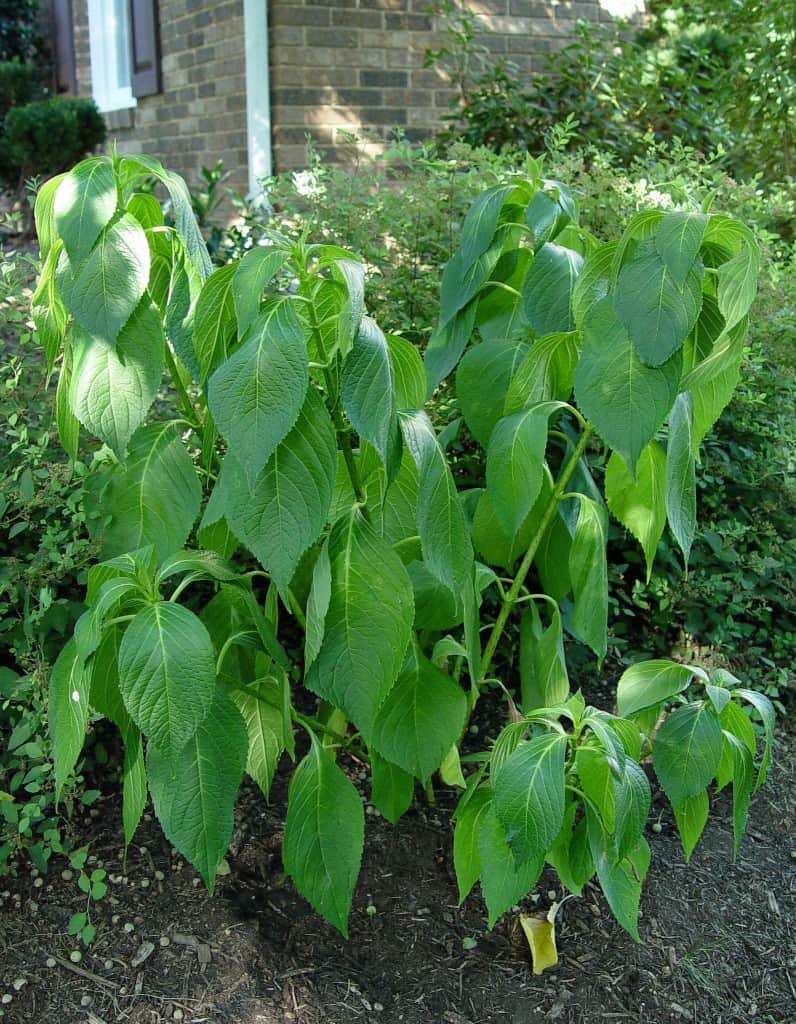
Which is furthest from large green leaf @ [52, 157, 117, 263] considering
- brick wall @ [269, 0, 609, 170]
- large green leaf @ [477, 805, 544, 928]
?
brick wall @ [269, 0, 609, 170]

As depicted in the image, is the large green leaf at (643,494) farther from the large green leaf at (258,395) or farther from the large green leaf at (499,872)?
the large green leaf at (258,395)

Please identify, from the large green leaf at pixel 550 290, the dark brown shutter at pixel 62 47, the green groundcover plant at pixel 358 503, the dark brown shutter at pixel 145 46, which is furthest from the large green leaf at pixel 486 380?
the dark brown shutter at pixel 62 47

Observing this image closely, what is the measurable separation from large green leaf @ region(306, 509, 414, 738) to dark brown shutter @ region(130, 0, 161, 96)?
22.8 feet

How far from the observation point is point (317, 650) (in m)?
1.49

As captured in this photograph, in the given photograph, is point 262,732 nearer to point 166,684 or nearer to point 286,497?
point 166,684

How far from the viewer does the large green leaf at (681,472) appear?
5.23ft

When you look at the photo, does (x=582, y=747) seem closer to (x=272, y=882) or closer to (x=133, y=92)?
(x=272, y=882)

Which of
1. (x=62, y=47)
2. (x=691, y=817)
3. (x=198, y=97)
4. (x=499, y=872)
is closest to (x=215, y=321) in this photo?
(x=499, y=872)

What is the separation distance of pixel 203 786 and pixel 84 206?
891mm

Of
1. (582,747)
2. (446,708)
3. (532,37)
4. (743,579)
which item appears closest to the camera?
(582,747)

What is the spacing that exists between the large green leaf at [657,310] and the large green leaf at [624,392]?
0.03 metres

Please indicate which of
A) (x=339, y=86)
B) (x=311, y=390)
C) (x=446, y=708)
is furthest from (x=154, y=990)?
(x=339, y=86)

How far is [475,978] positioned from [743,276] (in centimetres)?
137

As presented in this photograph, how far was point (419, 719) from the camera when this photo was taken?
5.80ft
